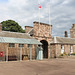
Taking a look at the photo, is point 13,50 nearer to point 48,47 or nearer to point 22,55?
point 22,55

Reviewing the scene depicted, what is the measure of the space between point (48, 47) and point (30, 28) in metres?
7.20

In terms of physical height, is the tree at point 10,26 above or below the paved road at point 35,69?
above

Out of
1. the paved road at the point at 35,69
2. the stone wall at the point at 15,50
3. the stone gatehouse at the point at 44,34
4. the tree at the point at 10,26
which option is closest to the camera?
the paved road at the point at 35,69

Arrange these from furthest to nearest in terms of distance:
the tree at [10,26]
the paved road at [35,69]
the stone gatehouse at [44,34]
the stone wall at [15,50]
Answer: the tree at [10,26]
the stone gatehouse at [44,34]
the stone wall at [15,50]
the paved road at [35,69]

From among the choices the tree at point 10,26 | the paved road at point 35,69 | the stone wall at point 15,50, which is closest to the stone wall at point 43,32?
the stone wall at point 15,50

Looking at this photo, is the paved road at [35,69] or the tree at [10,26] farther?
the tree at [10,26]

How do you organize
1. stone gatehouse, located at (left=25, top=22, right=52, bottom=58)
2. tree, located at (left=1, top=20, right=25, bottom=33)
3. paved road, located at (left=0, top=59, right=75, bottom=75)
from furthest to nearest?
tree, located at (left=1, top=20, right=25, bottom=33), stone gatehouse, located at (left=25, top=22, right=52, bottom=58), paved road, located at (left=0, top=59, right=75, bottom=75)

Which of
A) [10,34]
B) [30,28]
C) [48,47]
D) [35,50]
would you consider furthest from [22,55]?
[30,28]

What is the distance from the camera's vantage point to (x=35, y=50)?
78.1 ft

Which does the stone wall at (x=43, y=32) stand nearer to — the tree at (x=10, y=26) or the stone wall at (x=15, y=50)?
the stone wall at (x=15, y=50)

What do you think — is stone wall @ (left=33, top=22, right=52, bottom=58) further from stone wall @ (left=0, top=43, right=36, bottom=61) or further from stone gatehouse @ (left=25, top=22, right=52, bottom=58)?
stone wall @ (left=0, top=43, right=36, bottom=61)

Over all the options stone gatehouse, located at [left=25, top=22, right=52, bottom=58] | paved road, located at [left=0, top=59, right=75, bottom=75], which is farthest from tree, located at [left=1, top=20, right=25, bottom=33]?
paved road, located at [left=0, top=59, right=75, bottom=75]

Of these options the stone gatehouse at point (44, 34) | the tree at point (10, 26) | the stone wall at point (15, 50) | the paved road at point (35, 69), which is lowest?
the paved road at point (35, 69)

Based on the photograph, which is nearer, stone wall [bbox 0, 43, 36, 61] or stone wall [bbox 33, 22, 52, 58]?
stone wall [bbox 0, 43, 36, 61]
